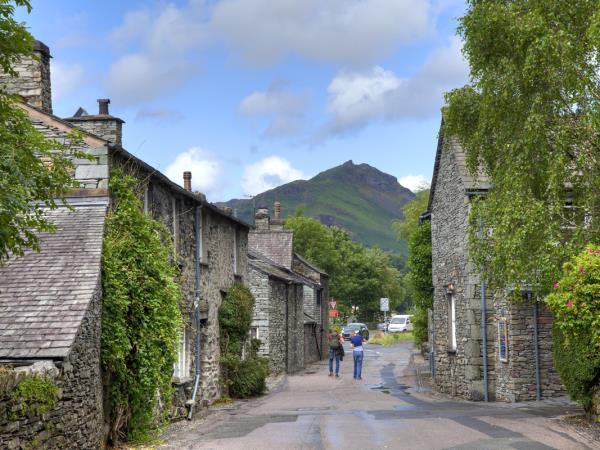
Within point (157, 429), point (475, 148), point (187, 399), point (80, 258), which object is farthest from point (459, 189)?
point (80, 258)

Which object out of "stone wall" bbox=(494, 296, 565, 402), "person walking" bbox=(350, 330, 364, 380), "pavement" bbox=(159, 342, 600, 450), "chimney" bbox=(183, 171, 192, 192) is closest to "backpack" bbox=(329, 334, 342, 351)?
"person walking" bbox=(350, 330, 364, 380)

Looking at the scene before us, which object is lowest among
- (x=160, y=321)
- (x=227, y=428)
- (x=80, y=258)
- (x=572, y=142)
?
(x=227, y=428)

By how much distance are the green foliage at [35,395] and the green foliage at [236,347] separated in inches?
591

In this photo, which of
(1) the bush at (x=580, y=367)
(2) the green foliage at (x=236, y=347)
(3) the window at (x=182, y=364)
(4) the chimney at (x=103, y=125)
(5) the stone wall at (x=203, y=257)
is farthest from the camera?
(2) the green foliage at (x=236, y=347)

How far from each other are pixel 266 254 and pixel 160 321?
33614 mm

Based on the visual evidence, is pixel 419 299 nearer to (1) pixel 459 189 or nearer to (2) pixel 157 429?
(1) pixel 459 189

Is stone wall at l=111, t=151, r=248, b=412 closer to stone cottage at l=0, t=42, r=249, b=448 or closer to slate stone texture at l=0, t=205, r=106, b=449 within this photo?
stone cottage at l=0, t=42, r=249, b=448

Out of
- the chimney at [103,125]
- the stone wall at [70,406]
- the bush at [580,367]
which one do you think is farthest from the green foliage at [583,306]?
the chimney at [103,125]

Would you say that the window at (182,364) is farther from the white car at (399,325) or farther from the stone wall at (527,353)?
the white car at (399,325)

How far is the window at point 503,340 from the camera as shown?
22.3 metres

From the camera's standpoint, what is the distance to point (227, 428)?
55.4ft

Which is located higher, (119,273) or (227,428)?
(119,273)

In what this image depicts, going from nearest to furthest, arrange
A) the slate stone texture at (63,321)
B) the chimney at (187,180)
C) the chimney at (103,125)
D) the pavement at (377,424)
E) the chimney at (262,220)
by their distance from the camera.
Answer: the slate stone texture at (63,321) → the pavement at (377,424) → the chimney at (103,125) → the chimney at (187,180) → the chimney at (262,220)

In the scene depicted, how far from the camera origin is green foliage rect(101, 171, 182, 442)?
13891 millimetres
